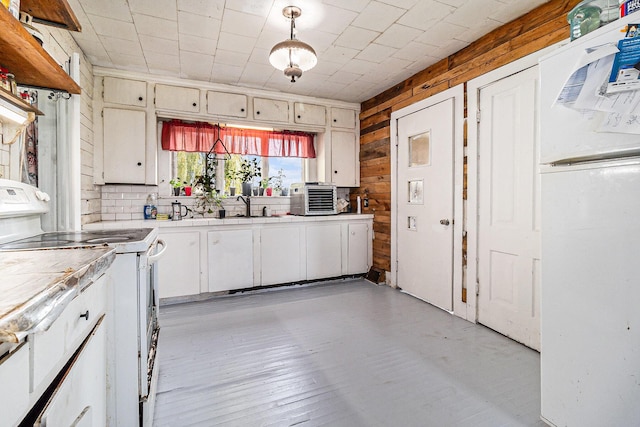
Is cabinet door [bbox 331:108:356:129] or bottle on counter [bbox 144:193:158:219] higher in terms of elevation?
cabinet door [bbox 331:108:356:129]

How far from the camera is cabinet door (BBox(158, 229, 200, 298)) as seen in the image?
3.35m

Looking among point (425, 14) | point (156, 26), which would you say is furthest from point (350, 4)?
point (156, 26)

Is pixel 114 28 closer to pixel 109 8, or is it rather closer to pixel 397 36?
pixel 109 8

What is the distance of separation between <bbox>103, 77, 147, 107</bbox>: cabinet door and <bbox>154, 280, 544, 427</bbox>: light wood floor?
2304 millimetres

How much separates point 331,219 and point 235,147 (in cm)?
160

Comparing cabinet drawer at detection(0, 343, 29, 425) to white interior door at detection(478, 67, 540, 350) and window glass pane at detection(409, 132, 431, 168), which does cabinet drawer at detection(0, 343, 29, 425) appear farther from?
window glass pane at detection(409, 132, 431, 168)

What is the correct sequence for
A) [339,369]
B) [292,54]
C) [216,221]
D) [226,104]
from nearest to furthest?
[339,369], [292,54], [216,221], [226,104]

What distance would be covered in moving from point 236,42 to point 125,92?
1508 millimetres

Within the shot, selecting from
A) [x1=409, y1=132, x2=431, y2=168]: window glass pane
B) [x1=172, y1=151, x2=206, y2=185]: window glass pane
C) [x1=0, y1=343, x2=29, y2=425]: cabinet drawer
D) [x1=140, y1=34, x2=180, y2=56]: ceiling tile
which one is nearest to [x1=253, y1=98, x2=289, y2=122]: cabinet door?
[x1=172, y1=151, x2=206, y2=185]: window glass pane

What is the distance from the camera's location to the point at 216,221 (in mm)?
3562

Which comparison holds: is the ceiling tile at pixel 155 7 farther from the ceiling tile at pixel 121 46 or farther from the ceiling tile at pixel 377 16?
the ceiling tile at pixel 377 16

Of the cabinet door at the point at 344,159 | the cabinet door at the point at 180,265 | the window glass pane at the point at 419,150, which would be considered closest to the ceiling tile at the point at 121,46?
the cabinet door at the point at 180,265

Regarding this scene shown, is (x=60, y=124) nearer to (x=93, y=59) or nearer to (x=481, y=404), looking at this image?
(x=93, y=59)

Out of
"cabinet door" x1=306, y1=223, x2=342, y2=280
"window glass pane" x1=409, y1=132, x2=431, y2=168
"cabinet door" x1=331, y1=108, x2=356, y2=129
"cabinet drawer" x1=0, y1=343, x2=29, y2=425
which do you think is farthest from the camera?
"cabinet door" x1=331, y1=108, x2=356, y2=129
